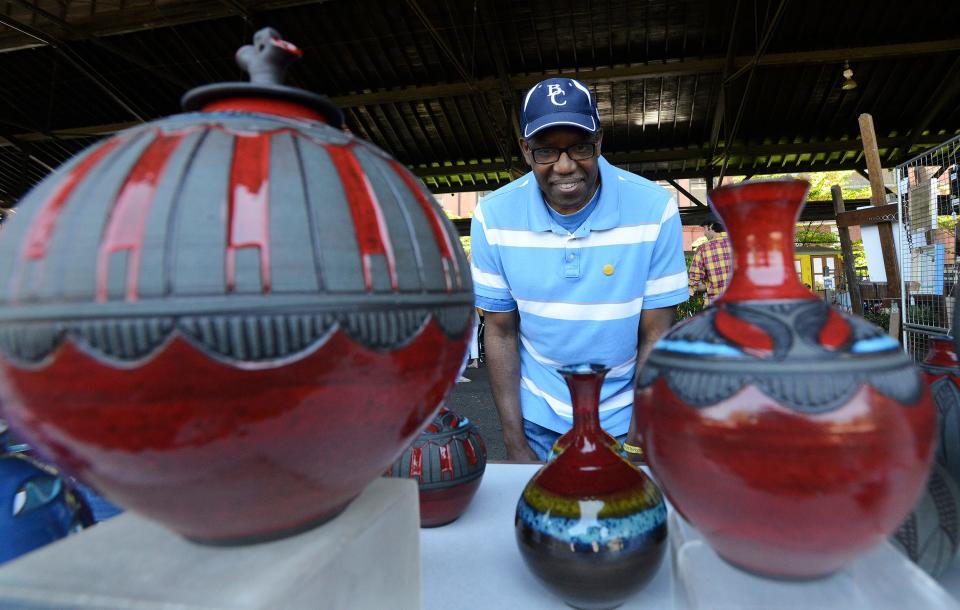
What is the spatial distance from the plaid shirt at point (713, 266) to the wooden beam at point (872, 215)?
1.26 m

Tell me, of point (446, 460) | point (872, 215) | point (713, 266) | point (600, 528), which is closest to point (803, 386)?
point (600, 528)

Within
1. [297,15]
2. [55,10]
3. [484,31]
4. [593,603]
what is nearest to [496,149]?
[484,31]

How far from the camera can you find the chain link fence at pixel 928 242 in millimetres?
2291

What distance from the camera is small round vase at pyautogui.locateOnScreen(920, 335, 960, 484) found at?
0.78 meters

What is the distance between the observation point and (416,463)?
1039 mm

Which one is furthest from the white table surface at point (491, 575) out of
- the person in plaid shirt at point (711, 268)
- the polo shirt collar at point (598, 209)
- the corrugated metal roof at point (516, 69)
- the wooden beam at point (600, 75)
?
the wooden beam at point (600, 75)

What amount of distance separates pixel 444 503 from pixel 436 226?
0.61 metres

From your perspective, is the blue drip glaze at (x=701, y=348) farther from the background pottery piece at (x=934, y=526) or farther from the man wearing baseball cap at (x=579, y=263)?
the man wearing baseball cap at (x=579, y=263)

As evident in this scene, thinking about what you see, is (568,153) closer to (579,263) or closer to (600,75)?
(579,263)

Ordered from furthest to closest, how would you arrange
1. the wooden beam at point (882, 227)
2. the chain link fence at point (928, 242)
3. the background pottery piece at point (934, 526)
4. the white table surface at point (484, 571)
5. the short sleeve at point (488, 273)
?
the wooden beam at point (882, 227), the chain link fence at point (928, 242), the short sleeve at point (488, 273), the white table surface at point (484, 571), the background pottery piece at point (934, 526)

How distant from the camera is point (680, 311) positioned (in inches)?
221

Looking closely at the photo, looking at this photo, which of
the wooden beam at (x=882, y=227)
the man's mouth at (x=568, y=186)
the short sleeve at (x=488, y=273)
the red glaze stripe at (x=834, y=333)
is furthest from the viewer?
the wooden beam at (x=882, y=227)

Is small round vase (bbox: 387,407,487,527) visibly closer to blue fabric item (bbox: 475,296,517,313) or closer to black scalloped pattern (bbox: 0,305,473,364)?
black scalloped pattern (bbox: 0,305,473,364)

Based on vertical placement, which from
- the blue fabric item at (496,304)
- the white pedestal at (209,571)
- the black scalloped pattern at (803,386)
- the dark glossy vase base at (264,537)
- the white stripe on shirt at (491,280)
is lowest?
the white pedestal at (209,571)
